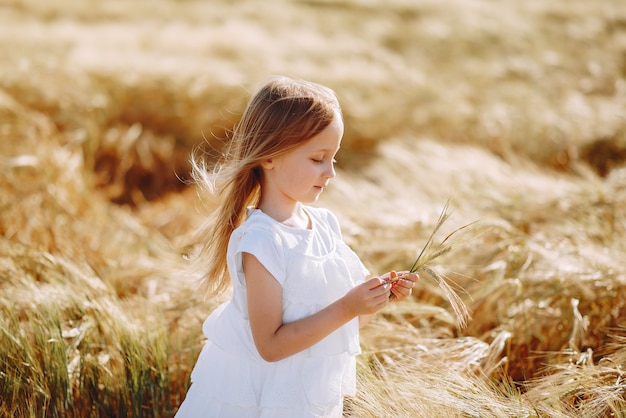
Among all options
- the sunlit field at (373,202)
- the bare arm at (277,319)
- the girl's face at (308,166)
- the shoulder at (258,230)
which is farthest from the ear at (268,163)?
the sunlit field at (373,202)

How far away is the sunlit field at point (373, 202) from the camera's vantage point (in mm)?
2004

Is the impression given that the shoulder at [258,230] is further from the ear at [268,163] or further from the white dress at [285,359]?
the ear at [268,163]

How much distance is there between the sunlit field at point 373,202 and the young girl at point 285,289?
201mm

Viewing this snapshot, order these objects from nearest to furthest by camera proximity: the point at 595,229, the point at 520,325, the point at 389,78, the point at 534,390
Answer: the point at 534,390 → the point at 520,325 → the point at 595,229 → the point at 389,78

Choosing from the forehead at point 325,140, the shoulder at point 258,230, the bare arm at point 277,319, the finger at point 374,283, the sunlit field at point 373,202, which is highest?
the forehead at point 325,140

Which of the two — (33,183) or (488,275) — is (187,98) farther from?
(488,275)

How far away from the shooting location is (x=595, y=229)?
2562 millimetres

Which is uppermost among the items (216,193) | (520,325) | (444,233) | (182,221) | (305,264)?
(216,193)

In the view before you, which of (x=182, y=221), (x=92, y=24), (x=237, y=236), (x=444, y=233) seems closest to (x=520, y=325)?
(x=444, y=233)

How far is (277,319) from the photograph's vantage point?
4.98 feet

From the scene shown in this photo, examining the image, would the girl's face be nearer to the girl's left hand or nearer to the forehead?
the forehead

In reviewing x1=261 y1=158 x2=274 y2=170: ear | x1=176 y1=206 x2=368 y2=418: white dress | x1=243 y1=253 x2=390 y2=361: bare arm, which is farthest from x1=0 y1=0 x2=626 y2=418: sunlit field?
x1=261 y1=158 x2=274 y2=170: ear

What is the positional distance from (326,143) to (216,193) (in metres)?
0.37

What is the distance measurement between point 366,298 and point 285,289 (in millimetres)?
209
